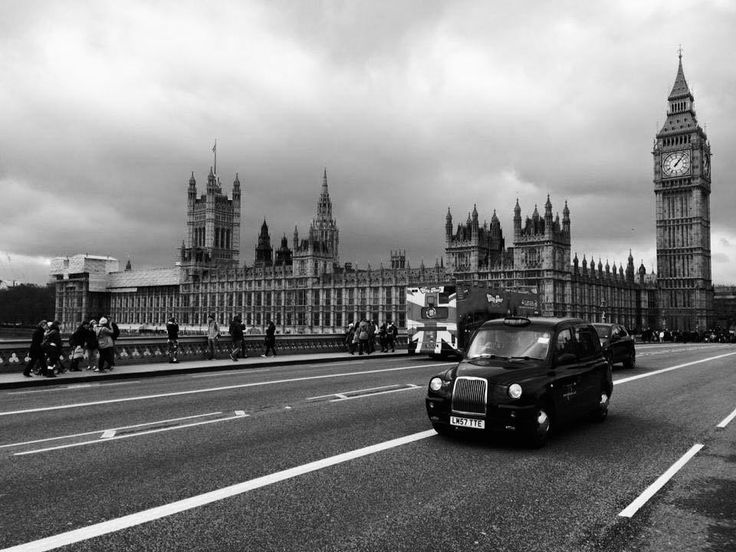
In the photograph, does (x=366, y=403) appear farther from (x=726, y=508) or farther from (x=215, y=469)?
(x=726, y=508)

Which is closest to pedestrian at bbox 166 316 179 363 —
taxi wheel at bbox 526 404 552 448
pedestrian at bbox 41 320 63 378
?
pedestrian at bbox 41 320 63 378

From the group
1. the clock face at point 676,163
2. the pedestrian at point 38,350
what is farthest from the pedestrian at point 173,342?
the clock face at point 676,163

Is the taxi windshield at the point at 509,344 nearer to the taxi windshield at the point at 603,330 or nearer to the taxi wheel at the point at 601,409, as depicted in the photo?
the taxi wheel at the point at 601,409

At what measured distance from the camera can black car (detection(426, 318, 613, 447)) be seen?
827cm

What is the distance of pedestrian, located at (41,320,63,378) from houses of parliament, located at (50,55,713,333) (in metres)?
67.4

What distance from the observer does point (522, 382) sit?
834cm

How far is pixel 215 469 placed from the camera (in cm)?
723

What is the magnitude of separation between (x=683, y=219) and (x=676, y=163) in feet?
36.0

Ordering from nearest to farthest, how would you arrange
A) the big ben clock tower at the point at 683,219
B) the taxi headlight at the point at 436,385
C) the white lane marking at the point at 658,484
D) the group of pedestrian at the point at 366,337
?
1. the white lane marking at the point at 658,484
2. the taxi headlight at the point at 436,385
3. the group of pedestrian at the point at 366,337
4. the big ben clock tower at the point at 683,219

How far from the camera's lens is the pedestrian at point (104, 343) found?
2050cm

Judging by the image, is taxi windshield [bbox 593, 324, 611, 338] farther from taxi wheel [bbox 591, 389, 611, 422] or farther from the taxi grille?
the taxi grille

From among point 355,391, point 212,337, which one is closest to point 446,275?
point 212,337

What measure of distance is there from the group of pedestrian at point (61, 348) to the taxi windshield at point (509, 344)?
557 inches

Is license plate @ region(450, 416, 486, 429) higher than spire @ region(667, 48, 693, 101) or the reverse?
the reverse
